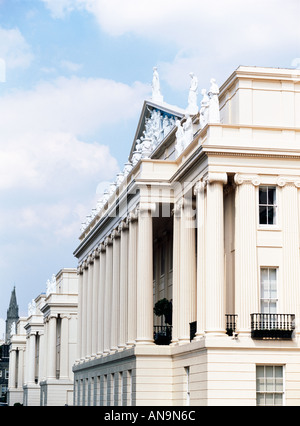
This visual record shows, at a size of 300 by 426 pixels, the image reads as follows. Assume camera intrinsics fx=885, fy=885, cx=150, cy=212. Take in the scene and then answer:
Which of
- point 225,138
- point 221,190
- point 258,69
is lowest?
point 221,190

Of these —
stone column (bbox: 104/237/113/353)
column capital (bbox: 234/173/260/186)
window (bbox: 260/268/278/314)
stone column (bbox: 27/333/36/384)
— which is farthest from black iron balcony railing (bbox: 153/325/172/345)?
stone column (bbox: 27/333/36/384)

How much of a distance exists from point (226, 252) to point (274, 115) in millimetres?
7893

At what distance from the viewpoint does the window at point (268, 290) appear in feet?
145

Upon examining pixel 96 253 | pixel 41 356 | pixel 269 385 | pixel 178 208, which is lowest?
pixel 269 385

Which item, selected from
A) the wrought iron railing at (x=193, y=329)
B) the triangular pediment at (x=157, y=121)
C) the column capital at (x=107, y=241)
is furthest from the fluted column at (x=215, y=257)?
the column capital at (x=107, y=241)

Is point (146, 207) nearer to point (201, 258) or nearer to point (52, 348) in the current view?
point (201, 258)

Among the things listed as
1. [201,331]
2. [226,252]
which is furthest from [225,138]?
[201,331]

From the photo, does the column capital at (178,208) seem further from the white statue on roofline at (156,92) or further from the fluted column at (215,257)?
the white statue on roofline at (156,92)

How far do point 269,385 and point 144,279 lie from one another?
12340 mm

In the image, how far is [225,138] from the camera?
150ft

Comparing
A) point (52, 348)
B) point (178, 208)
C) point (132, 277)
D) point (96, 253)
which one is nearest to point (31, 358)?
point (52, 348)

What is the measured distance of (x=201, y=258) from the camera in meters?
45.9
